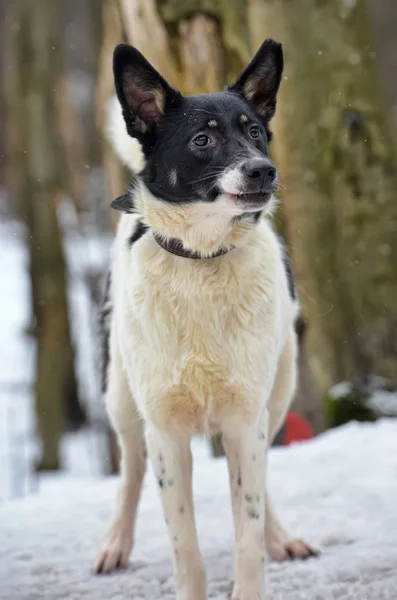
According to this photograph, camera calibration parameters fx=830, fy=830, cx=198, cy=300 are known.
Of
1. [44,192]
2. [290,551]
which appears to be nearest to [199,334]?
[290,551]

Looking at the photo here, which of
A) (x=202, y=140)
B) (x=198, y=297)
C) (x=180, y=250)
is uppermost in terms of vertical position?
(x=202, y=140)

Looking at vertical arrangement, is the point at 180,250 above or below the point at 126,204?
below

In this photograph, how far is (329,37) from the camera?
242 inches

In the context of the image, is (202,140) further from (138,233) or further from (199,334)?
(199,334)

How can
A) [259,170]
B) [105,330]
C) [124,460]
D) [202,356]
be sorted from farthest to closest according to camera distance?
A: [105,330]
[124,460]
[202,356]
[259,170]

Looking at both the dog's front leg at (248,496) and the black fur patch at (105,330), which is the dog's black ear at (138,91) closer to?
the black fur patch at (105,330)

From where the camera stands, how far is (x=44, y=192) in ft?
33.7

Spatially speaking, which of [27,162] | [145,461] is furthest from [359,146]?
[27,162]

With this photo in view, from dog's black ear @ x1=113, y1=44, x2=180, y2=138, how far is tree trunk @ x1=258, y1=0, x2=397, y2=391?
309 cm

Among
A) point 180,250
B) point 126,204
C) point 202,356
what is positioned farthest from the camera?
point 126,204

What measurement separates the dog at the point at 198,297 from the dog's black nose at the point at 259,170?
0.14 feet

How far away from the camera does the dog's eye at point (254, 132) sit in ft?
10.7

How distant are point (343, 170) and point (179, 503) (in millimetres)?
3615

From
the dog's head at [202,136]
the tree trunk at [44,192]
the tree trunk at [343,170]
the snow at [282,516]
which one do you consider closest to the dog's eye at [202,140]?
the dog's head at [202,136]
